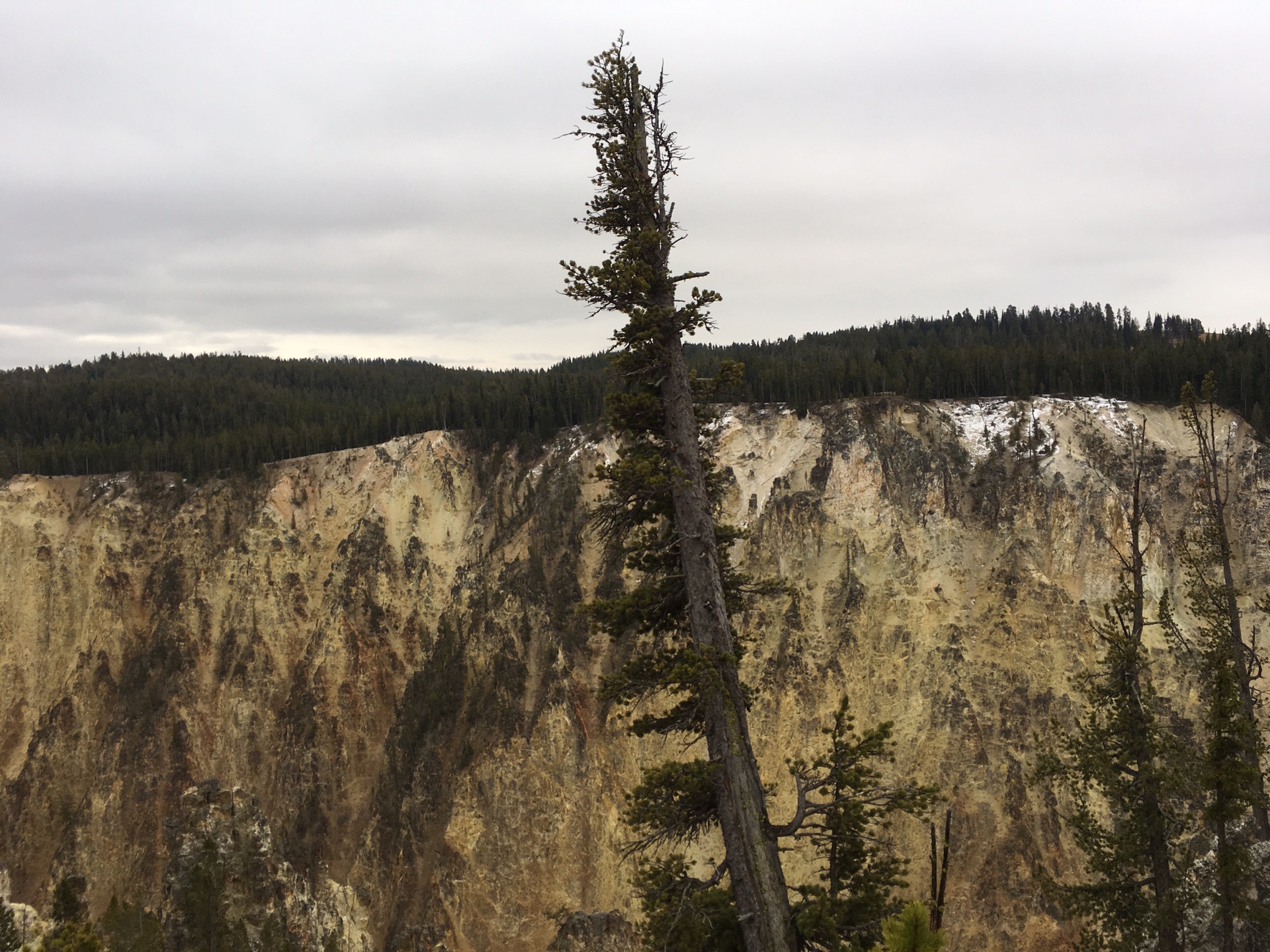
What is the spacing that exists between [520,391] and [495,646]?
890 inches

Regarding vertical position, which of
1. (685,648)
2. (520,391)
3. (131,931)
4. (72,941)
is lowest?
(131,931)

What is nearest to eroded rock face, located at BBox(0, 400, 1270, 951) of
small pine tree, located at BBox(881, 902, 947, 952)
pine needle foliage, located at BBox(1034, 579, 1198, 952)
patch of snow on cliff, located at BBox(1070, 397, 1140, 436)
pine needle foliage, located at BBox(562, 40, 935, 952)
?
patch of snow on cliff, located at BBox(1070, 397, 1140, 436)

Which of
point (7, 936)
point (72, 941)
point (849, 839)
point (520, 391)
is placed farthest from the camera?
point (520, 391)

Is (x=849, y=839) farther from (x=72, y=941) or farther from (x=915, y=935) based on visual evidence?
(x=72, y=941)

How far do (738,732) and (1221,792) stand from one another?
7459 mm

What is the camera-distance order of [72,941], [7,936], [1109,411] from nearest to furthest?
[72,941] → [7,936] → [1109,411]

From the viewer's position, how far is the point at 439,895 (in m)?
38.9

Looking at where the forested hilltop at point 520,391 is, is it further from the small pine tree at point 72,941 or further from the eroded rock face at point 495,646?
the small pine tree at point 72,941

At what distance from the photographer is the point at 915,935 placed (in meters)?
7.16

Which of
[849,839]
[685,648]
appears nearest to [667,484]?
[685,648]

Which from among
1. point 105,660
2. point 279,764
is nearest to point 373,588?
point 279,764

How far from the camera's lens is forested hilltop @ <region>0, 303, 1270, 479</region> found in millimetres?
48031

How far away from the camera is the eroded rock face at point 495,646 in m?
37.9

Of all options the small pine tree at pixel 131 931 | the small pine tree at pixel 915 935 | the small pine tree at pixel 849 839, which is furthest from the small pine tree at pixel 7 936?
the small pine tree at pixel 915 935
